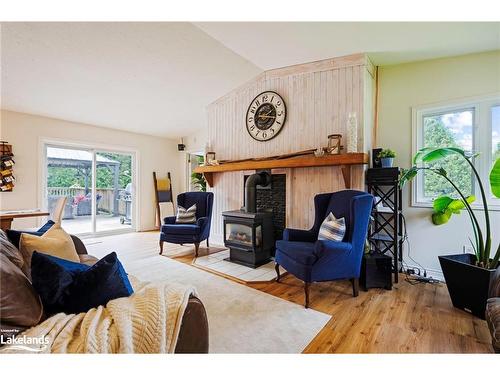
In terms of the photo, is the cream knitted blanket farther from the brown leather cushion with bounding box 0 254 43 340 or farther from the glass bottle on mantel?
the glass bottle on mantel

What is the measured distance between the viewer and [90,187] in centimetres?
504

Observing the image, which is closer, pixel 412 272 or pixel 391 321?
pixel 391 321

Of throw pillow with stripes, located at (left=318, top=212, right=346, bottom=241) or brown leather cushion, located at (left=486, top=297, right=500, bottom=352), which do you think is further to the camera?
throw pillow with stripes, located at (left=318, top=212, right=346, bottom=241)

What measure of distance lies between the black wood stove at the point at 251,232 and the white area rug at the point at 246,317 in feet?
1.90

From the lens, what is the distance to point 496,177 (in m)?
1.89

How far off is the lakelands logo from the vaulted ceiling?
2824mm

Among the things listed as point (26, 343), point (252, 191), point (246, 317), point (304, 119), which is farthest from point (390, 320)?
point (304, 119)

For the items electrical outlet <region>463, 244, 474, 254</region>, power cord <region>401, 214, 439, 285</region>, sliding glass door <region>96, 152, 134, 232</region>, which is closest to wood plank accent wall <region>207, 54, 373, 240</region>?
power cord <region>401, 214, 439, 285</region>

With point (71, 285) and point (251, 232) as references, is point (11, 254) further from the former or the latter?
point (251, 232)

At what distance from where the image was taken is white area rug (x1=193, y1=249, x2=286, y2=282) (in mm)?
2877

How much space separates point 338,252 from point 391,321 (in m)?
0.65

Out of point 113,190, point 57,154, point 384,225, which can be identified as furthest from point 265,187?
point 57,154

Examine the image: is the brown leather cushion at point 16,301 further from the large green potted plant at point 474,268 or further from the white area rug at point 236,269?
the large green potted plant at point 474,268

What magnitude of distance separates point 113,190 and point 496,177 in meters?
6.18
